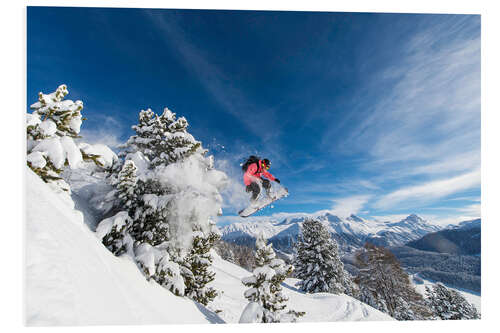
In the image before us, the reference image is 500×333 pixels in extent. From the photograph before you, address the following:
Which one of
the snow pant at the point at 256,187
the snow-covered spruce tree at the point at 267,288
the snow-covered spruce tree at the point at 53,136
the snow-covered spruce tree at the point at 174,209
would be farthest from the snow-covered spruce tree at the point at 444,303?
the snow-covered spruce tree at the point at 53,136

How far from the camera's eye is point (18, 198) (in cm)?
353

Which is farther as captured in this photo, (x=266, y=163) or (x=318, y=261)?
(x=318, y=261)

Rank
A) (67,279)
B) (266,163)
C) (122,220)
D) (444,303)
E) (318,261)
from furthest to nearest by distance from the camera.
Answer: (318,261)
(444,303)
(266,163)
(122,220)
(67,279)

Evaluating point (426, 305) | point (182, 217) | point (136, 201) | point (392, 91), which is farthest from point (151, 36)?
point (426, 305)

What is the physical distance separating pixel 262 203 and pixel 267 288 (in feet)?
8.78

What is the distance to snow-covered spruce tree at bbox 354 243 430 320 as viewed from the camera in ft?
38.1

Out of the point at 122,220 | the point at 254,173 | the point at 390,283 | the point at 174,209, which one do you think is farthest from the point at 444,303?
the point at 122,220

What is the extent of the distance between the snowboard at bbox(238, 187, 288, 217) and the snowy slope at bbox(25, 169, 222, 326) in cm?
342

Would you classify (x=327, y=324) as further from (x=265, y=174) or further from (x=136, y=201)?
(x=136, y=201)

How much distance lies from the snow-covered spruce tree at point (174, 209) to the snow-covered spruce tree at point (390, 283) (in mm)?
9857

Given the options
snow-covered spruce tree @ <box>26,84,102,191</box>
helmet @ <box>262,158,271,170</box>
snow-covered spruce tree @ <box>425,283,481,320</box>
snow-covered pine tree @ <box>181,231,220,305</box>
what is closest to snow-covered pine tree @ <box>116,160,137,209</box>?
snow-covered spruce tree @ <box>26,84,102,191</box>

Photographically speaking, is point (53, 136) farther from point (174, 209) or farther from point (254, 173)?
point (254, 173)

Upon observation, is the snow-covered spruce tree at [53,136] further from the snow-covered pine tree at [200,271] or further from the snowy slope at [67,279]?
the snow-covered pine tree at [200,271]

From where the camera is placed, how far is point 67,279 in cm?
221
